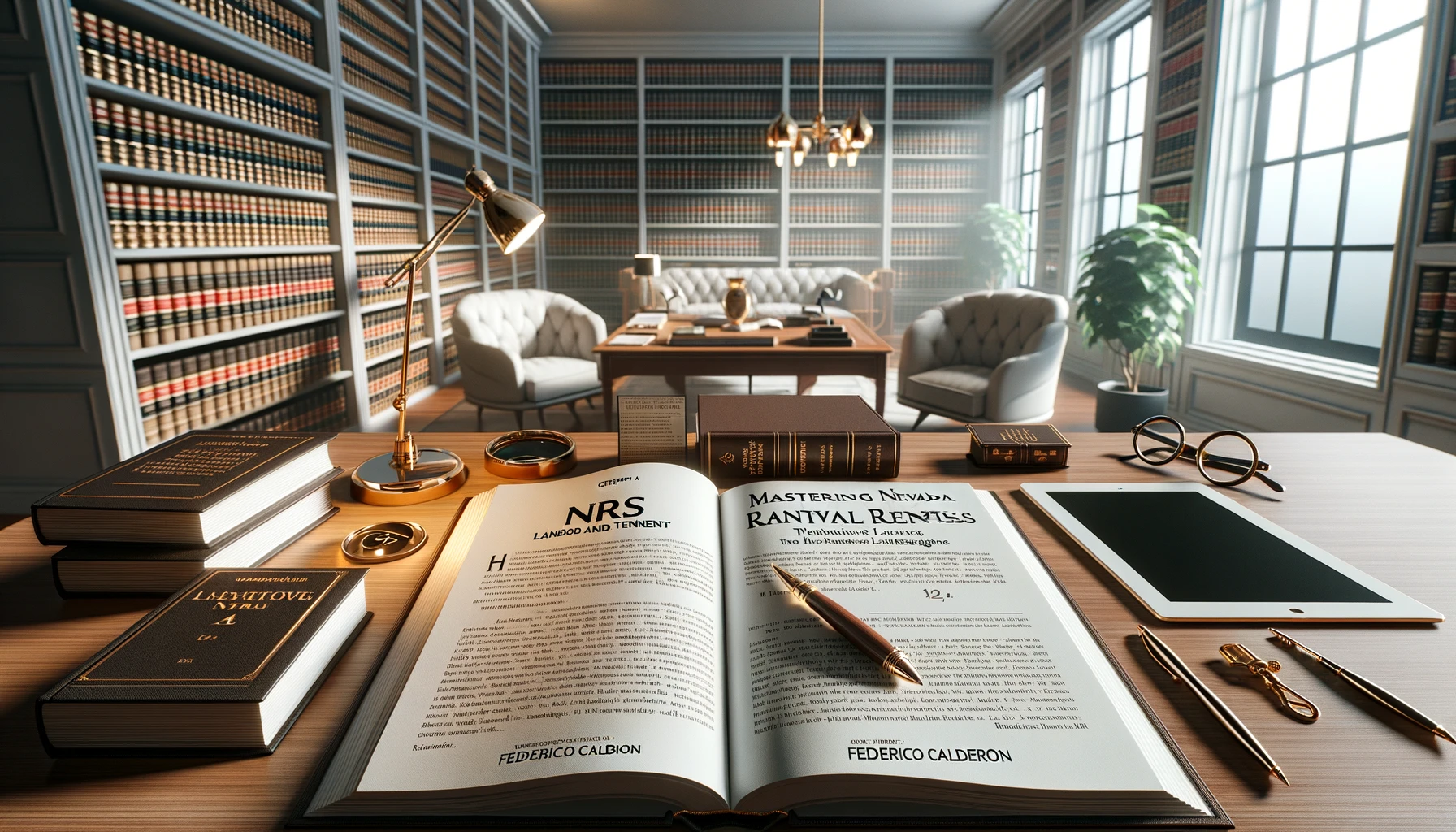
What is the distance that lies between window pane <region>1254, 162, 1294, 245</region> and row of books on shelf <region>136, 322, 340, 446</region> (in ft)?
15.9

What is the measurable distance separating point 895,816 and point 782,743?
0.08m

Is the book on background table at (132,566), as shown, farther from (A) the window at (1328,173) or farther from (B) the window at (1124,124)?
(B) the window at (1124,124)

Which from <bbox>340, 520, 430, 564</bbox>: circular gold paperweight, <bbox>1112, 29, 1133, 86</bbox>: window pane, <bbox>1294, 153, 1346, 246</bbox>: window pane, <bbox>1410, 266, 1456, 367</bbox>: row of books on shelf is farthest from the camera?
<bbox>1112, 29, 1133, 86</bbox>: window pane

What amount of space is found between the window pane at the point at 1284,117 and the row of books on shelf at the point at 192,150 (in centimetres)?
476

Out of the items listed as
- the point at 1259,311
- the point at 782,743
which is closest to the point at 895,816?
the point at 782,743

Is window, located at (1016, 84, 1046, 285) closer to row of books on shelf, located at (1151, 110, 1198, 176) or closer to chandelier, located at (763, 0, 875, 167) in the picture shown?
row of books on shelf, located at (1151, 110, 1198, 176)

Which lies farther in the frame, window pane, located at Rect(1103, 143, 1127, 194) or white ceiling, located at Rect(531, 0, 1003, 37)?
white ceiling, located at Rect(531, 0, 1003, 37)

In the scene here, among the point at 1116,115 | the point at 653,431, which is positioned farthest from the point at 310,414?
the point at 1116,115

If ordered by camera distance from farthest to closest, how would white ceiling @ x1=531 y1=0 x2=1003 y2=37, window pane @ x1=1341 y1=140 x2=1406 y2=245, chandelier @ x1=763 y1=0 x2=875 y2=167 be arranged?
white ceiling @ x1=531 y1=0 x2=1003 y2=37
chandelier @ x1=763 y1=0 x2=875 y2=167
window pane @ x1=1341 y1=140 x2=1406 y2=245

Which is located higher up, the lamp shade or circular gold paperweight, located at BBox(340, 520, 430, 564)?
the lamp shade

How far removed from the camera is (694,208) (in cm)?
751

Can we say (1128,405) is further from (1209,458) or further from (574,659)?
(574,659)

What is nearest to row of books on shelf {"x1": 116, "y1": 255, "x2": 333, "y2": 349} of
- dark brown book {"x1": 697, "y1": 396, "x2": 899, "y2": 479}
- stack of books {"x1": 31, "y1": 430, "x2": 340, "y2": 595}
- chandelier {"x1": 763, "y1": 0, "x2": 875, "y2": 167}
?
stack of books {"x1": 31, "y1": 430, "x2": 340, "y2": 595}

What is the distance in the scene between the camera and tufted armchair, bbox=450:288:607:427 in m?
3.40
